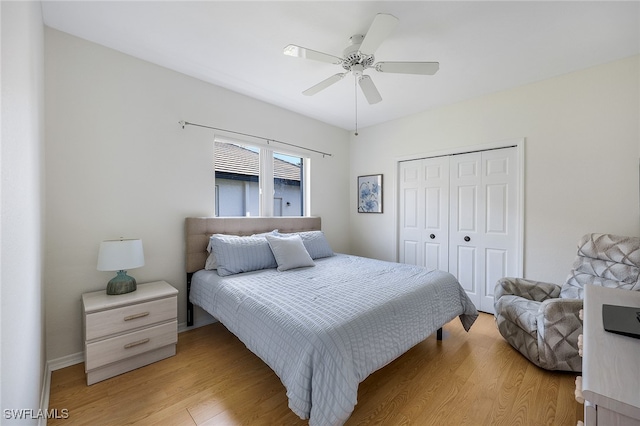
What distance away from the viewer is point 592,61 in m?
2.37

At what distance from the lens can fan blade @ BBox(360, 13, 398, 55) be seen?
1.50 metres

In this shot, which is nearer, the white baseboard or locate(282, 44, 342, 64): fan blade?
the white baseboard

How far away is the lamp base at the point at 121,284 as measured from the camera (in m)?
2.07

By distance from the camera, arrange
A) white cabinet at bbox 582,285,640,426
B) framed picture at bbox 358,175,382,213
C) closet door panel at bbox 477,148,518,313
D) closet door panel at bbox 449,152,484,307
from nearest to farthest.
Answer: white cabinet at bbox 582,285,640,426 → closet door panel at bbox 477,148,518,313 → closet door panel at bbox 449,152,484,307 → framed picture at bbox 358,175,382,213

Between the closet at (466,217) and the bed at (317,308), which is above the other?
the closet at (466,217)

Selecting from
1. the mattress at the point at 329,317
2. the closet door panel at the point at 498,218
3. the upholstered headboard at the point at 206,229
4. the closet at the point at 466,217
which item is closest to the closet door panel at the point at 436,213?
the closet at the point at 466,217

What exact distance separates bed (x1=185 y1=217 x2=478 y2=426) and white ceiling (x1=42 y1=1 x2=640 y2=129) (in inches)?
63.8

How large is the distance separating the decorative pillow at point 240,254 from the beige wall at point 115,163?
1.52 feet

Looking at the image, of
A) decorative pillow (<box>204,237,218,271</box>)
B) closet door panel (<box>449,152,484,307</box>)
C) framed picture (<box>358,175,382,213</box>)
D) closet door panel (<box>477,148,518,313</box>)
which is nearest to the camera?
decorative pillow (<box>204,237,218,271</box>)

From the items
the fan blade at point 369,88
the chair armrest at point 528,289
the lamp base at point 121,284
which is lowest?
the chair armrest at point 528,289

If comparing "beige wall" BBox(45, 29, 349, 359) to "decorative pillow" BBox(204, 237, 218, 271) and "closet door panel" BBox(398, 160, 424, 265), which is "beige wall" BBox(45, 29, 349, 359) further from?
"closet door panel" BBox(398, 160, 424, 265)

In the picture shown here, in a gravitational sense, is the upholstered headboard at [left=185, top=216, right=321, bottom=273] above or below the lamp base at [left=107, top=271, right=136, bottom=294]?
above

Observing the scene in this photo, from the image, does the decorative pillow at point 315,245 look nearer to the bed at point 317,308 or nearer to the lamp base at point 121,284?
the bed at point 317,308

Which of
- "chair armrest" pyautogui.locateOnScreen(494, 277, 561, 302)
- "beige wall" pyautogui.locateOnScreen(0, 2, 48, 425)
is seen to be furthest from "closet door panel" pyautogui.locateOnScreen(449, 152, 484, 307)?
"beige wall" pyautogui.locateOnScreen(0, 2, 48, 425)
